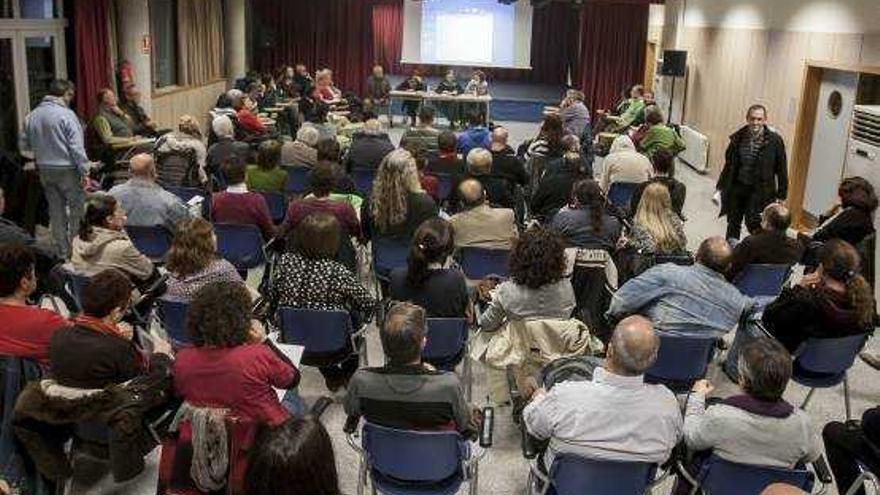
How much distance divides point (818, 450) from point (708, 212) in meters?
7.01

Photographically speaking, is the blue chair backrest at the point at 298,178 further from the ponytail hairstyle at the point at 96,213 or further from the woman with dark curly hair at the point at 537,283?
the woman with dark curly hair at the point at 537,283

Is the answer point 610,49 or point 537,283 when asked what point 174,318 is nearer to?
point 537,283

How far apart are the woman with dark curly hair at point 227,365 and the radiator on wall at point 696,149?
9.92m

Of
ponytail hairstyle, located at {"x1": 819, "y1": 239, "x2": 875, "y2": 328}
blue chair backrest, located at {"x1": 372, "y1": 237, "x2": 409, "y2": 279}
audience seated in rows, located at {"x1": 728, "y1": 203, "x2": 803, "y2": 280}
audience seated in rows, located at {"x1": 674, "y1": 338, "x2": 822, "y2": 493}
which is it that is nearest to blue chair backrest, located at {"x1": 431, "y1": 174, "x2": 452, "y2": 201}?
blue chair backrest, located at {"x1": 372, "y1": 237, "x2": 409, "y2": 279}

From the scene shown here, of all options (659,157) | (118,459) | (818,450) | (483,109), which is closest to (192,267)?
(118,459)

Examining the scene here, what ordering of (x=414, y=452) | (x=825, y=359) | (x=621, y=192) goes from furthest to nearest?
(x=621, y=192)
(x=825, y=359)
(x=414, y=452)

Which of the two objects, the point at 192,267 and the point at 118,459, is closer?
the point at 118,459

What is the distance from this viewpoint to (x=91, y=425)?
10.3ft

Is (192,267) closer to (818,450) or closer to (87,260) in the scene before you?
(87,260)

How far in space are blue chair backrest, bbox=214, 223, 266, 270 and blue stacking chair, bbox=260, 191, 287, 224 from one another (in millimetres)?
1013

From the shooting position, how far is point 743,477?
2701 millimetres

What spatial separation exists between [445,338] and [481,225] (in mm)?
1314

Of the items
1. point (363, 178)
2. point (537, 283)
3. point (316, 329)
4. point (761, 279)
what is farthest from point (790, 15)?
point (316, 329)

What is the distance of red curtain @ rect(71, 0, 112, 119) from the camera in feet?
29.0
